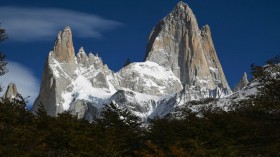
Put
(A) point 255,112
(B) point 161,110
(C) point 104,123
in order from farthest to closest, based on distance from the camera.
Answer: (B) point 161,110 < (C) point 104,123 < (A) point 255,112

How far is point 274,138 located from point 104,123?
17.1 meters

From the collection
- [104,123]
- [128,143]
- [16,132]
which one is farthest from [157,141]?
[16,132]

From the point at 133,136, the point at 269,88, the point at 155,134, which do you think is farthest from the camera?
the point at 133,136

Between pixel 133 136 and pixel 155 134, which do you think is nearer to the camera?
pixel 155 134

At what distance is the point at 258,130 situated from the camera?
24.5 meters

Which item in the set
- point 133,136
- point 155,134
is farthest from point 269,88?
point 133,136

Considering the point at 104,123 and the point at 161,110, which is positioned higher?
the point at 161,110

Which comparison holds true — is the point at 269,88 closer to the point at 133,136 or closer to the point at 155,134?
the point at 155,134

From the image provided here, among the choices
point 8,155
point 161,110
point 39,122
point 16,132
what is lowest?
point 8,155

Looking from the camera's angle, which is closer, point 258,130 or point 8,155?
point 8,155

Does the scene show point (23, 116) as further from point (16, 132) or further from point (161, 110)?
point (161, 110)

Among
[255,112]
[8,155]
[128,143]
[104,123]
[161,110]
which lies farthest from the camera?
[161,110]

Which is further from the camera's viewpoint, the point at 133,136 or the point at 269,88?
the point at 133,136

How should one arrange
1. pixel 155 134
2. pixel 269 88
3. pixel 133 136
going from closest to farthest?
pixel 269 88 < pixel 155 134 < pixel 133 136
